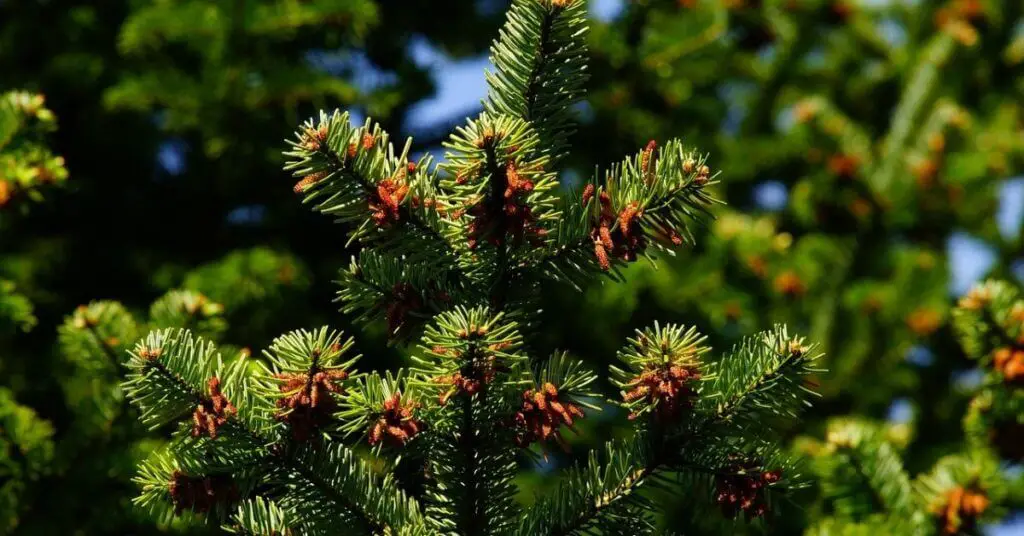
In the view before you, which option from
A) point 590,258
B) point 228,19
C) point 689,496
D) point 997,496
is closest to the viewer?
point 590,258

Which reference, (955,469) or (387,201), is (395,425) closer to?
(387,201)

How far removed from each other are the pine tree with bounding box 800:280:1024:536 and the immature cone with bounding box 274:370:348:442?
1.17m

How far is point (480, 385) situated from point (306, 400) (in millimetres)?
225

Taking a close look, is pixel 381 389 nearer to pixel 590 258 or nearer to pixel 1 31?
pixel 590 258

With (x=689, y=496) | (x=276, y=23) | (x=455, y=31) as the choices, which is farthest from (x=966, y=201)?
(x=689, y=496)

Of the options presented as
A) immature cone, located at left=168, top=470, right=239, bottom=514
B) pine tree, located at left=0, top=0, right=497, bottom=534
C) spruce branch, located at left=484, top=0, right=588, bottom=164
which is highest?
pine tree, located at left=0, top=0, right=497, bottom=534

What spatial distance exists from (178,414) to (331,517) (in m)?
0.25

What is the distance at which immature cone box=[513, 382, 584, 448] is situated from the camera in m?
1.29

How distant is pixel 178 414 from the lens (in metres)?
1.36

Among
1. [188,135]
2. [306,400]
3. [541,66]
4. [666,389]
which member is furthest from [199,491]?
[188,135]

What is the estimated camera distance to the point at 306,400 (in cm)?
129

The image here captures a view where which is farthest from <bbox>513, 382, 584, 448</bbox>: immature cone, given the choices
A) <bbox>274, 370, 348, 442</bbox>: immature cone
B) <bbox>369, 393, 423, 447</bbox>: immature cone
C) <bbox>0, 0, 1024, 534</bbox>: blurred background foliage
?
<bbox>0, 0, 1024, 534</bbox>: blurred background foliage

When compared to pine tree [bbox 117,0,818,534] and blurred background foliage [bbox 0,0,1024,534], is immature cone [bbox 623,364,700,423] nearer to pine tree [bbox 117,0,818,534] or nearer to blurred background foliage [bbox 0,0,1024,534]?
pine tree [bbox 117,0,818,534]

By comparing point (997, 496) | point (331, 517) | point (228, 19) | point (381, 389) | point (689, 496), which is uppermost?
point (228, 19)
